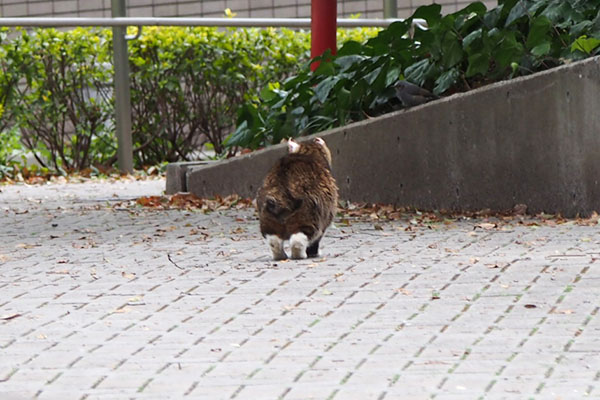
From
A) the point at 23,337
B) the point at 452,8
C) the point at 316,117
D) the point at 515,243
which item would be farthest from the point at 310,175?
the point at 452,8

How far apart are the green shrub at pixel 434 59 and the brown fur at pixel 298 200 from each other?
3.29 metres

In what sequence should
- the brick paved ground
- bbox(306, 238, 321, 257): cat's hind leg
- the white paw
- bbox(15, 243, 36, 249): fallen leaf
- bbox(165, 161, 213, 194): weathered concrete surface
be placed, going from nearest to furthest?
1. the brick paved ground
2. the white paw
3. bbox(306, 238, 321, 257): cat's hind leg
4. bbox(15, 243, 36, 249): fallen leaf
5. bbox(165, 161, 213, 194): weathered concrete surface

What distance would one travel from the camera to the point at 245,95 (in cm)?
1570

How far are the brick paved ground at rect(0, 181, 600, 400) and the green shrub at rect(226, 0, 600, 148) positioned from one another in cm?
203

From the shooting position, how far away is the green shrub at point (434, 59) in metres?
10.3

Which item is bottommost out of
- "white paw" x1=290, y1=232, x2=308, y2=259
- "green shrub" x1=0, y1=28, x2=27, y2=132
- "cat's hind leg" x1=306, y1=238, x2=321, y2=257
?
"cat's hind leg" x1=306, y1=238, x2=321, y2=257

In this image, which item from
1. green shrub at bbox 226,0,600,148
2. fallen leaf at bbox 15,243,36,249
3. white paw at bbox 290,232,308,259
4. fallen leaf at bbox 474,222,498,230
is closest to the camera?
white paw at bbox 290,232,308,259

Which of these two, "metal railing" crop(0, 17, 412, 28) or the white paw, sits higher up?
"metal railing" crop(0, 17, 412, 28)

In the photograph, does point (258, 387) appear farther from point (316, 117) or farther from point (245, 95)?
point (245, 95)

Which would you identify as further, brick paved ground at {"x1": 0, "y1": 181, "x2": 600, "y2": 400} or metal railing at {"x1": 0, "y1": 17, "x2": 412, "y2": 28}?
metal railing at {"x1": 0, "y1": 17, "x2": 412, "y2": 28}

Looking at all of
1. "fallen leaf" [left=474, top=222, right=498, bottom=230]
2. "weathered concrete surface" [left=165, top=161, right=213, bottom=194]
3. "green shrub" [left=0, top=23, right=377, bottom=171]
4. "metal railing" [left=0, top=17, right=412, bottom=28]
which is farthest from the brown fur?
"green shrub" [left=0, top=23, right=377, bottom=171]

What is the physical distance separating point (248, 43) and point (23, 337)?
421 inches

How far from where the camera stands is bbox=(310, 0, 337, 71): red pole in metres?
12.1

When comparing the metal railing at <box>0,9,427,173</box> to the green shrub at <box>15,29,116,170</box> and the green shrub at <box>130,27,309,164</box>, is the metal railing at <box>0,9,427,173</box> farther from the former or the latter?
the green shrub at <box>130,27,309,164</box>
